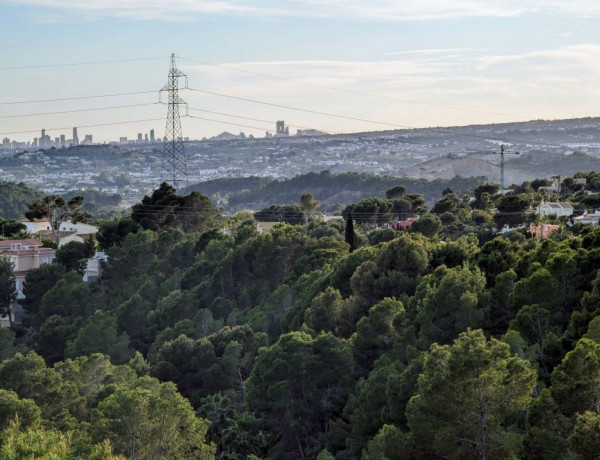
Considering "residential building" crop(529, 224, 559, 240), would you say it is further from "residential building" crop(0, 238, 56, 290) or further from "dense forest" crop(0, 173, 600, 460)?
"residential building" crop(0, 238, 56, 290)

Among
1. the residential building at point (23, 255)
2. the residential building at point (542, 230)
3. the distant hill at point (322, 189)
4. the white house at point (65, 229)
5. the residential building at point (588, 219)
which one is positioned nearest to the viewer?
the residential building at point (542, 230)

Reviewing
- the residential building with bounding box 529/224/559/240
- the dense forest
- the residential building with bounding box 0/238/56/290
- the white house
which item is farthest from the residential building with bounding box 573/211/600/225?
the white house

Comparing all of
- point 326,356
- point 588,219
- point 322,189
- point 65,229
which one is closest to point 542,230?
point 588,219

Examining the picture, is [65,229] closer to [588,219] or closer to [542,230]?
[588,219]

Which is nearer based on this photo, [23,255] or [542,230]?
[542,230]

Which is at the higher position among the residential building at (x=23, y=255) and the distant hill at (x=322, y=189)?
the residential building at (x=23, y=255)

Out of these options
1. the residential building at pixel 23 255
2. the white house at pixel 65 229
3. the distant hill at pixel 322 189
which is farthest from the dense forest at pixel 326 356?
the distant hill at pixel 322 189

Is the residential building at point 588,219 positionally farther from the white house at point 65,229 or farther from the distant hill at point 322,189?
the distant hill at point 322,189

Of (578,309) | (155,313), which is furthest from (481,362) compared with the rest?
(155,313)
